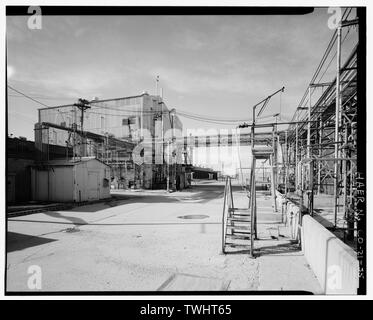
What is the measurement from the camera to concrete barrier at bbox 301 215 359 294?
3.05 metres

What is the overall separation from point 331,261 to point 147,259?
4.23 m

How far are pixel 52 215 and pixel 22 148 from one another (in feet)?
28.8

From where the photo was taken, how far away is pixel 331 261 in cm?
378

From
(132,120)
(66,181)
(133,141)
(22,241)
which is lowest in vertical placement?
(22,241)

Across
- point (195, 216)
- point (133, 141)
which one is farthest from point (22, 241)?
point (133, 141)

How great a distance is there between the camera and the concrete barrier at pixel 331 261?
3047 mm

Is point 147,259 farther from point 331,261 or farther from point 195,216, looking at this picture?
point 195,216

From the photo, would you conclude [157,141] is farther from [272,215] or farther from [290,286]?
[290,286]

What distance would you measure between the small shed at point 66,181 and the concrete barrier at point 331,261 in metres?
15.7

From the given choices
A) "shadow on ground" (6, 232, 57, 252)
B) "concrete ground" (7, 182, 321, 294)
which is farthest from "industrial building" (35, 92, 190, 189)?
"shadow on ground" (6, 232, 57, 252)

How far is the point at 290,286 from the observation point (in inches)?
170

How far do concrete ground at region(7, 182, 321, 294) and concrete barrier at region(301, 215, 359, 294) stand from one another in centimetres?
33
